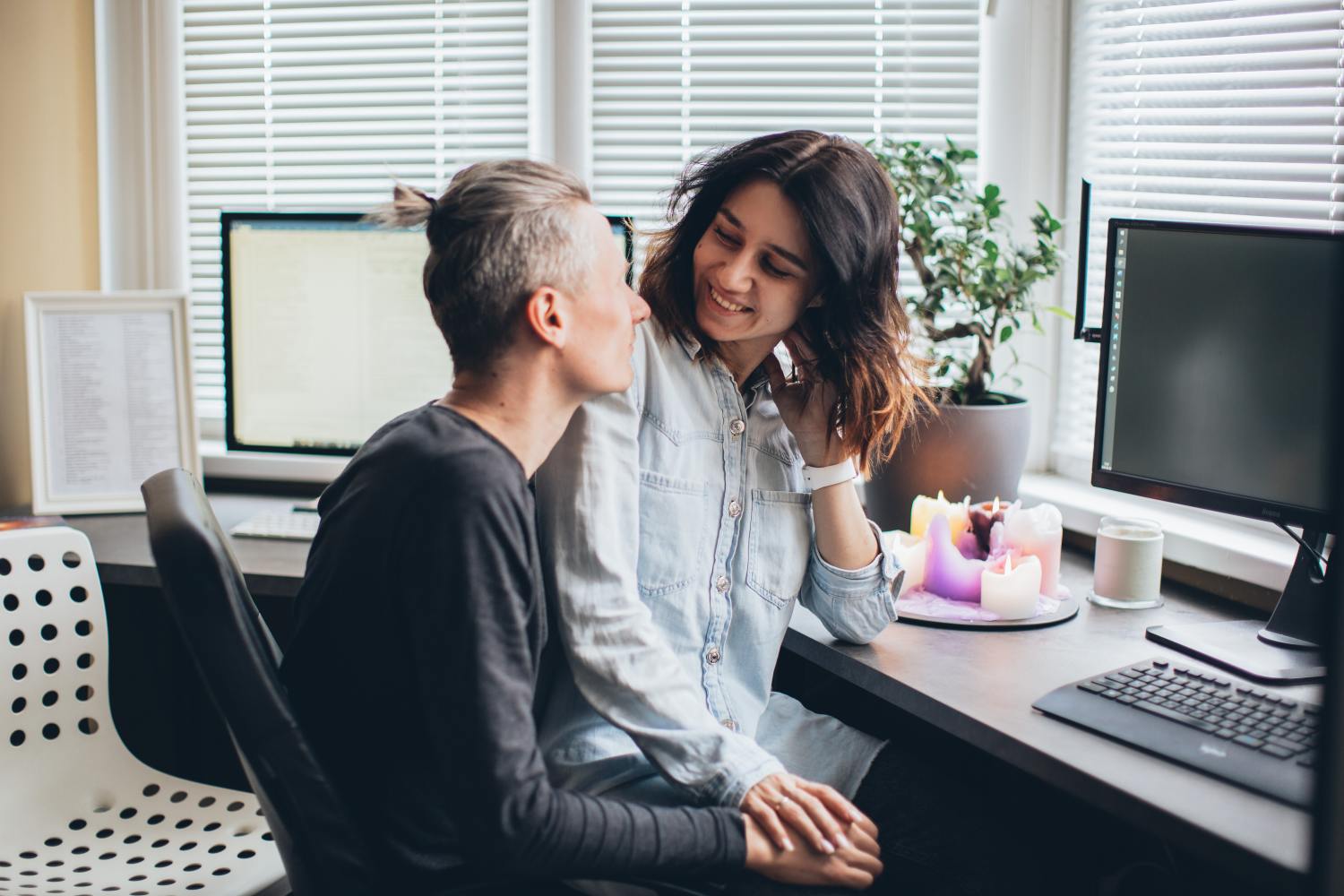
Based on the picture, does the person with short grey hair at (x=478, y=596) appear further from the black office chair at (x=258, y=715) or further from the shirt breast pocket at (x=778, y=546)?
the shirt breast pocket at (x=778, y=546)

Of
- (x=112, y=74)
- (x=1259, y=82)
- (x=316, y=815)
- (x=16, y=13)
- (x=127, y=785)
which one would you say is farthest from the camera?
(x=112, y=74)

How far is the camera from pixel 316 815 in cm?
103

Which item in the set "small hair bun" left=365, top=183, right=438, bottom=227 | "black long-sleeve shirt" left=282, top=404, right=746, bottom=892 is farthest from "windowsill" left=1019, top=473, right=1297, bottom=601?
"small hair bun" left=365, top=183, right=438, bottom=227

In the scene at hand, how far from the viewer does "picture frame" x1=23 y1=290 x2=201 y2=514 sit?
2139mm

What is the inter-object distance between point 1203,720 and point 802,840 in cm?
42

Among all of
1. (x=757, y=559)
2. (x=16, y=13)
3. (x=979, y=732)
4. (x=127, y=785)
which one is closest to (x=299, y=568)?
(x=127, y=785)

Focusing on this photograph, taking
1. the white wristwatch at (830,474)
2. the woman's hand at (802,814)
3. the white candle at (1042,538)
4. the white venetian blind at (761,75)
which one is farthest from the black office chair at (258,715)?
the white venetian blind at (761,75)

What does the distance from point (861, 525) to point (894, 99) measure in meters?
1.07

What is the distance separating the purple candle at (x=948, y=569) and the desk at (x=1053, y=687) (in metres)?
0.12

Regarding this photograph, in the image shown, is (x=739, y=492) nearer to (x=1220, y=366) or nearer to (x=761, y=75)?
(x=1220, y=366)

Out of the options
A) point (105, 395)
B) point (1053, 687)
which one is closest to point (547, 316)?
point (1053, 687)

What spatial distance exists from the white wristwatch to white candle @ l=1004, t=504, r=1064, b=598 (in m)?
0.34

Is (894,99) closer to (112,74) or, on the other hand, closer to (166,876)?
(112,74)

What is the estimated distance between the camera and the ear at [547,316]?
1129 millimetres
